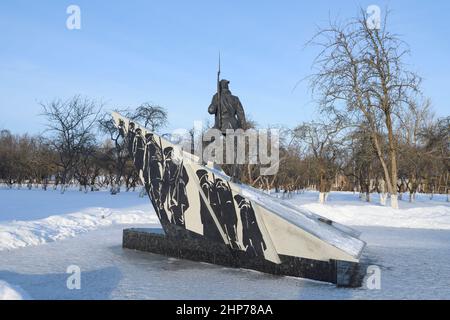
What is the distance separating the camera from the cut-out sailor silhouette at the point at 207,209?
6.91 meters

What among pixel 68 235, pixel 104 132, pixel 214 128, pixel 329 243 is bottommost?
pixel 68 235

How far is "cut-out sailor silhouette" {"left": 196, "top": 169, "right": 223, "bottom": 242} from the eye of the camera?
691cm

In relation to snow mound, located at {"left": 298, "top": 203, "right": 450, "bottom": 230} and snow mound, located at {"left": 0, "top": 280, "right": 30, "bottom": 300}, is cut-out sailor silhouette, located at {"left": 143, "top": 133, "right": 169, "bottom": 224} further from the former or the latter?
snow mound, located at {"left": 298, "top": 203, "right": 450, "bottom": 230}

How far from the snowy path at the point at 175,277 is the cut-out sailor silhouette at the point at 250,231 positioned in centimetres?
38

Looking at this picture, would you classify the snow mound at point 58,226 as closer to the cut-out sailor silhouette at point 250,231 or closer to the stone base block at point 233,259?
the stone base block at point 233,259

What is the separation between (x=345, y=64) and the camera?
18.0m

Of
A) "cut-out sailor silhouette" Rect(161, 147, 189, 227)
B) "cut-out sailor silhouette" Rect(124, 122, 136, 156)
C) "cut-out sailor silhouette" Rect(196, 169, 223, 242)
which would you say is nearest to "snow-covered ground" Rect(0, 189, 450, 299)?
"cut-out sailor silhouette" Rect(196, 169, 223, 242)

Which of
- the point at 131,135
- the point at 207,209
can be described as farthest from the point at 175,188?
the point at 131,135

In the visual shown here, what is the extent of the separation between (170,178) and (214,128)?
9.25 feet

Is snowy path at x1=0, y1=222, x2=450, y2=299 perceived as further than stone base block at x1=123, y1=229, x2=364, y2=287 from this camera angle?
No

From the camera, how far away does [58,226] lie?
1121cm
